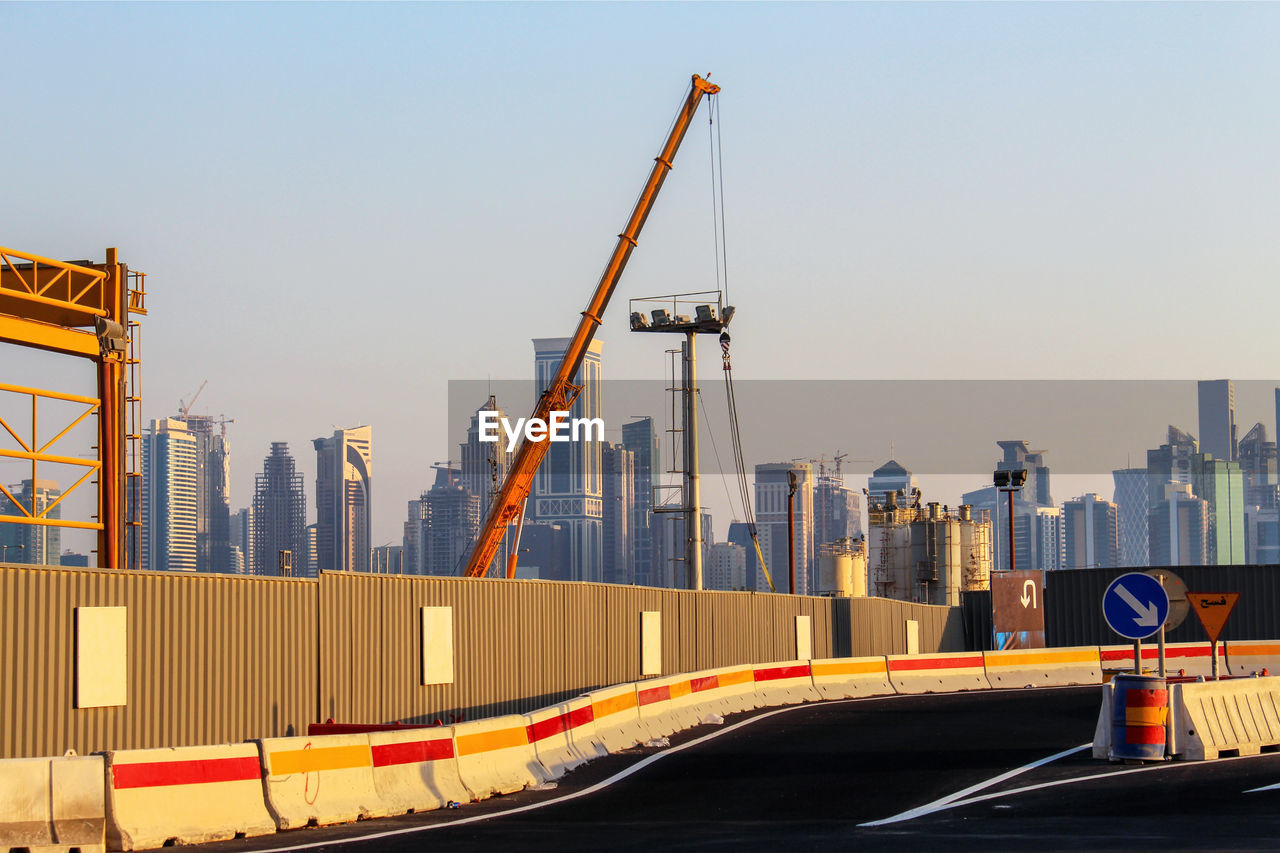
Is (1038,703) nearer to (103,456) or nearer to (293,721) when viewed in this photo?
(293,721)

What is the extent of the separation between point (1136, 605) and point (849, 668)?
1541 cm

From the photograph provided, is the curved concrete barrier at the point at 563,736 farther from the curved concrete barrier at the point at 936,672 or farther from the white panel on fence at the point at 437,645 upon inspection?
the curved concrete barrier at the point at 936,672

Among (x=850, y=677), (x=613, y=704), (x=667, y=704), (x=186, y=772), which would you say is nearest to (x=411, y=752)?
(x=186, y=772)

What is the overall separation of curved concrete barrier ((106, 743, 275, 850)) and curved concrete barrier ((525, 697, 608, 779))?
4838mm

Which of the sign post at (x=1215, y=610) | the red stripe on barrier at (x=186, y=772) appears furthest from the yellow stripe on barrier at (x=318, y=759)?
the sign post at (x=1215, y=610)

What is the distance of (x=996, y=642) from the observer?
43.8 meters

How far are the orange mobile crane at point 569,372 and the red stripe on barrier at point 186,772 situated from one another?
3842 cm

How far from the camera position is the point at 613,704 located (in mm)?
21453

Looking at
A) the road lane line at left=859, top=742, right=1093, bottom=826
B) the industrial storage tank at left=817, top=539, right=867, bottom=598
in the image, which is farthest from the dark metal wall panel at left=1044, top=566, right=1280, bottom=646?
the industrial storage tank at left=817, top=539, right=867, bottom=598

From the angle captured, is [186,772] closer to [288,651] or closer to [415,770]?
[415,770]

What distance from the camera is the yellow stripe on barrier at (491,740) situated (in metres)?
16.3

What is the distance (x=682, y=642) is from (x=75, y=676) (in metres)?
16.3

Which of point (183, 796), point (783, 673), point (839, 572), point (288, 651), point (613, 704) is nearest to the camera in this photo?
point (183, 796)

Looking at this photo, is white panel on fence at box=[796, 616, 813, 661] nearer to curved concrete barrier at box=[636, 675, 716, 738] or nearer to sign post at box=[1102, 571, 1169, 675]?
curved concrete barrier at box=[636, 675, 716, 738]
